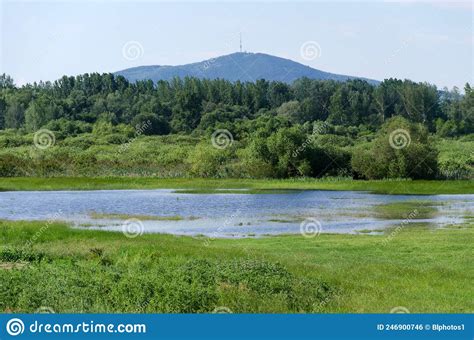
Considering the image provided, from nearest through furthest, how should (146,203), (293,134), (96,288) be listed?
(96,288)
(146,203)
(293,134)

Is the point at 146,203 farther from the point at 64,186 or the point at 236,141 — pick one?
the point at 236,141

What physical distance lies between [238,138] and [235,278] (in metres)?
125

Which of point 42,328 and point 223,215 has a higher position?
point 42,328

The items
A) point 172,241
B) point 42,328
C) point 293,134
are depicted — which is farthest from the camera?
point 293,134

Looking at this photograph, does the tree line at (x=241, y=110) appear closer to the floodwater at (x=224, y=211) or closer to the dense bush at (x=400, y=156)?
the dense bush at (x=400, y=156)

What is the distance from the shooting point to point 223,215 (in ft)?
193

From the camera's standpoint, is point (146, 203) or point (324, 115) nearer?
point (146, 203)

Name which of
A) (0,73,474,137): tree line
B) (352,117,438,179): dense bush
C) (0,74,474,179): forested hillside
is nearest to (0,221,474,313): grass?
(352,117,438,179): dense bush

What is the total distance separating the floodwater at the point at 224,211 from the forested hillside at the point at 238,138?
26.1 meters

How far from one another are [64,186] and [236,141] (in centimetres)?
4684

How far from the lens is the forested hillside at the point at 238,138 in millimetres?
110938

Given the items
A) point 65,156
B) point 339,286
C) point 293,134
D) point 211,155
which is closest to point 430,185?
point 293,134

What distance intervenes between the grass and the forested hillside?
254ft

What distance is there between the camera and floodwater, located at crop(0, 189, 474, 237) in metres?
49.9
